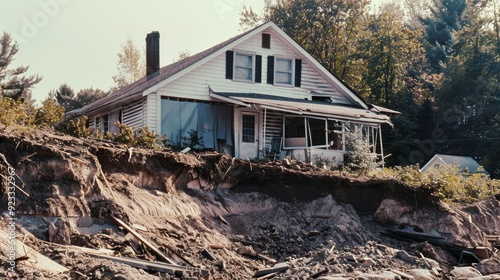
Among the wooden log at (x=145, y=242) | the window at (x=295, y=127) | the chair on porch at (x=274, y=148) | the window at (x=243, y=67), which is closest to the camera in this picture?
the wooden log at (x=145, y=242)

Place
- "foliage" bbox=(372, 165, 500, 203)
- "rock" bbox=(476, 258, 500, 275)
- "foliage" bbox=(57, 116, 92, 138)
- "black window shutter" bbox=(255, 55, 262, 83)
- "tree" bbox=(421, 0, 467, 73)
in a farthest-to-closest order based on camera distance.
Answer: "tree" bbox=(421, 0, 467, 73), "black window shutter" bbox=(255, 55, 262, 83), "foliage" bbox=(372, 165, 500, 203), "foliage" bbox=(57, 116, 92, 138), "rock" bbox=(476, 258, 500, 275)

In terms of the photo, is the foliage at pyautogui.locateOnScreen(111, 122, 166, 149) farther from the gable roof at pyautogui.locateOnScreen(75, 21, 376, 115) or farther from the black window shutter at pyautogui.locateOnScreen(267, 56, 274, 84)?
the black window shutter at pyautogui.locateOnScreen(267, 56, 274, 84)

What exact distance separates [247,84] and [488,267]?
47.1 feet

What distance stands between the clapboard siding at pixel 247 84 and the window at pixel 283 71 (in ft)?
0.71

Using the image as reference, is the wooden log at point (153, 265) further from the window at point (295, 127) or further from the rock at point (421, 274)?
the window at point (295, 127)

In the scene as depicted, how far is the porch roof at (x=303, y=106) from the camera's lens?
31.1 m

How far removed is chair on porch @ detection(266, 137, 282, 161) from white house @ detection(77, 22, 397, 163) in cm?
4

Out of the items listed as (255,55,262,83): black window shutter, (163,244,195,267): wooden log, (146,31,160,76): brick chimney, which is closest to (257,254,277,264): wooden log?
(163,244,195,267): wooden log

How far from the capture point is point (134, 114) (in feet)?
107

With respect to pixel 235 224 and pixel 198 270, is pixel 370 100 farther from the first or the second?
pixel 198 270

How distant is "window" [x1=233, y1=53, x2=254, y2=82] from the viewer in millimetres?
33719

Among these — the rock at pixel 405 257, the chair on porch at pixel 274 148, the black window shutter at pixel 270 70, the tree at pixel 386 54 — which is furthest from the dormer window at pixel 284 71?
the tree at pixel 386 54

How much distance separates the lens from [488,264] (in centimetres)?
2267

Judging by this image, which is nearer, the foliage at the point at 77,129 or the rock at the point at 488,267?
the rock at the point at 488,267
